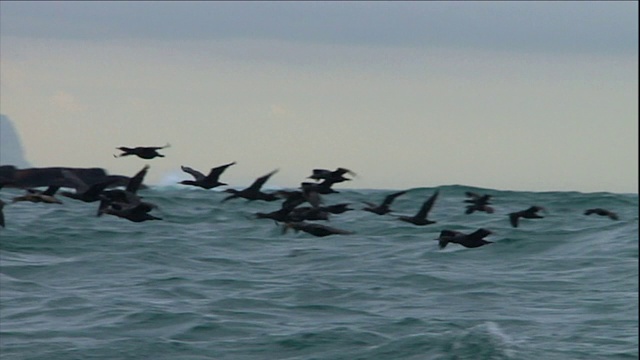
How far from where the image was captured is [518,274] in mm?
29000

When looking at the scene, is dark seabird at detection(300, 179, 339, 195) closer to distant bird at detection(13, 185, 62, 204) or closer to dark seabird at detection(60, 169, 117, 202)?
dark seabird at detection(60, 169, 117, 202)

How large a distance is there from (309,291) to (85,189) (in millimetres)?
4156

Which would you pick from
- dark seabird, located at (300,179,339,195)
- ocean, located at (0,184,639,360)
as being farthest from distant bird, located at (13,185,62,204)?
dark seabird, located at (300,179,339,195)

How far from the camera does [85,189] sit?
24.6 meters

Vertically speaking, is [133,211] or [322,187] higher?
[322,187]

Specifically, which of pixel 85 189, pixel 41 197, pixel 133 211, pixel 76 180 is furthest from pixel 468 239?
pixel 41 197

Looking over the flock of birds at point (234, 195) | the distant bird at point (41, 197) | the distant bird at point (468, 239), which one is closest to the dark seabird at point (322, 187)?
the flock of birds at point (234, 195)

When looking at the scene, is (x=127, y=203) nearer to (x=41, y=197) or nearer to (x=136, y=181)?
(x=136, y=181)

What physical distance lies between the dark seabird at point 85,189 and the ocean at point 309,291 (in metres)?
1.67

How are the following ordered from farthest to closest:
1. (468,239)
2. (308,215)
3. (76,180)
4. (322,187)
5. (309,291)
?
1. (308,215)
2. (322,187)
3. (309,291)
4. (76,180)
5. (468,239)

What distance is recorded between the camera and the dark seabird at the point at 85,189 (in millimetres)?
24184

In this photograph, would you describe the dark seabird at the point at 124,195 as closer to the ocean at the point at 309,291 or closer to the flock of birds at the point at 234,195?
the flock of birds at the point at 234,195

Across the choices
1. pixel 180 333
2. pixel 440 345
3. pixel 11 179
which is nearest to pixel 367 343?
pixel 440 345

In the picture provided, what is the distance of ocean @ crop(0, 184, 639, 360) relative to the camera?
827 inches
